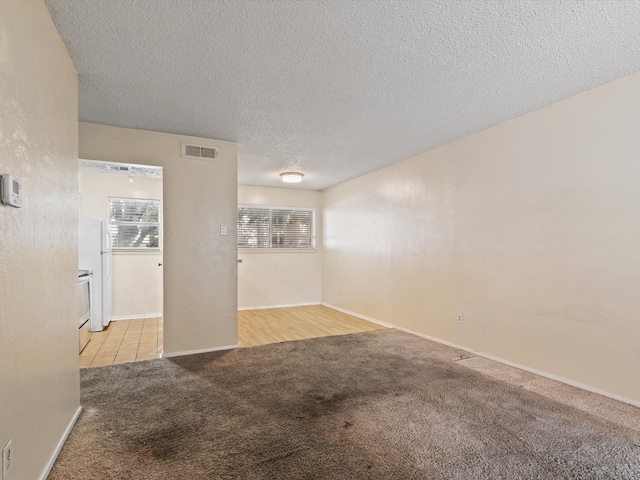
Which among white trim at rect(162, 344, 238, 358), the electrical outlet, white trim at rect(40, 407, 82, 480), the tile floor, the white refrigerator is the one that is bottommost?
the tile floor

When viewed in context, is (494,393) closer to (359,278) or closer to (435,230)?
(435,230)

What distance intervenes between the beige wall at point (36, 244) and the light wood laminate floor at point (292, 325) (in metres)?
2.31

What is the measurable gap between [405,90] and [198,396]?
2.92 meters

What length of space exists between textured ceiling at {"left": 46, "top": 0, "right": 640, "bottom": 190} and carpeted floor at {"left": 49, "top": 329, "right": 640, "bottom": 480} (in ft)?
7.90

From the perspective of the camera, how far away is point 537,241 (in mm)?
2990

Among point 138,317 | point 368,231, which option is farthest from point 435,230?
point 138,317

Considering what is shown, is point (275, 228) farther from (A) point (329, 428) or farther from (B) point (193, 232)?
(A) point (329, 428)

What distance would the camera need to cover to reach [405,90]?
2590mm

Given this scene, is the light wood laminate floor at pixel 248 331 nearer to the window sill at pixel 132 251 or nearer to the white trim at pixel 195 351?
the white trim at pixel 195 351

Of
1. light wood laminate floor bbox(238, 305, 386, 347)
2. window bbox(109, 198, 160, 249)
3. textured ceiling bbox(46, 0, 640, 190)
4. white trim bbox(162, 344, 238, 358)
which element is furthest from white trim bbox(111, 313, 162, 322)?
textured ceiling bbox(46, 0, 640, 190)

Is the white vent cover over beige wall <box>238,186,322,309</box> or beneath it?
over

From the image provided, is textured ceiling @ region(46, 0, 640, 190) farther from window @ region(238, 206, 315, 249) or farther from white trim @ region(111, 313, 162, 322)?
white trim @ region(111, 313, 162, 322)

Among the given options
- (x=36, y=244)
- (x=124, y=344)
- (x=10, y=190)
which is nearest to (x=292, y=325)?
(x=124, y=344)

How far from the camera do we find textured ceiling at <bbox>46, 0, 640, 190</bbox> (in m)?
1.74
